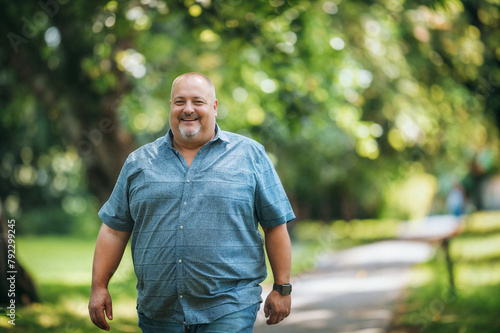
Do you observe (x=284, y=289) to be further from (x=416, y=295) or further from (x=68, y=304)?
(x=416, y=295)

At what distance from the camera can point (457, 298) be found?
8.24 meters

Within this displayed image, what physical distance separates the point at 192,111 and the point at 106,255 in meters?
0.92

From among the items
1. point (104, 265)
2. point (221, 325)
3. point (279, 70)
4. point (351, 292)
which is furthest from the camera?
point (351, 292)

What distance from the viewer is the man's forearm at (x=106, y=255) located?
3.37 m

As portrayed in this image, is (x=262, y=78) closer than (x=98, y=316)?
No

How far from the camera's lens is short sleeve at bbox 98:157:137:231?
332 centimetres

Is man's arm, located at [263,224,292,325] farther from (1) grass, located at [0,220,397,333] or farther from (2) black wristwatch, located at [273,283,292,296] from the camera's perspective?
(1) grass, located at [0,220,397,333]

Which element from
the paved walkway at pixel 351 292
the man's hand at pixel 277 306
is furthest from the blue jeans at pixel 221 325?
the paved walkway at pixel 351 292

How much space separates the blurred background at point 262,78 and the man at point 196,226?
8.29 ft

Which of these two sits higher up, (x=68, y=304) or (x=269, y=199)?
(x=269, y=199)

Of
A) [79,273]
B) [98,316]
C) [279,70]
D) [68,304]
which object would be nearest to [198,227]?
[98,316]

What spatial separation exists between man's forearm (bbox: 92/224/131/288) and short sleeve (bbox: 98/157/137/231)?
5cm

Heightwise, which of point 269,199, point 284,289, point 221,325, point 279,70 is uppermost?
point 279,70

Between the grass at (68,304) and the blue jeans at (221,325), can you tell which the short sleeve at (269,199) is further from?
the grass at (68,304)
